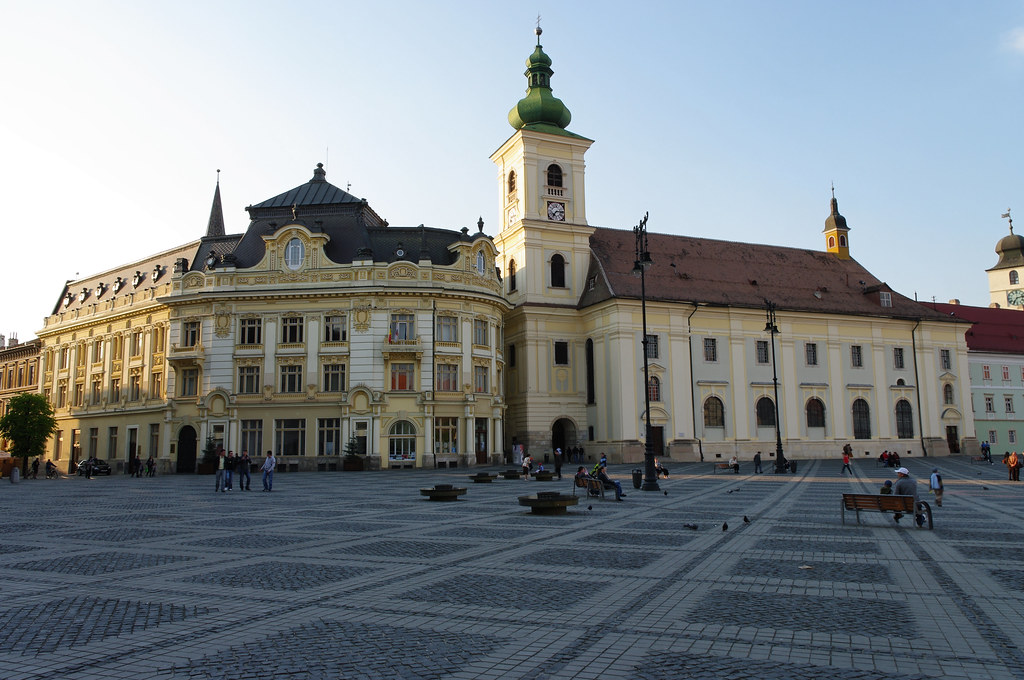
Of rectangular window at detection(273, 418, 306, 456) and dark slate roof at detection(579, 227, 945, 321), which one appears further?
dark slate roof at detection(579, 227, 945, 321)

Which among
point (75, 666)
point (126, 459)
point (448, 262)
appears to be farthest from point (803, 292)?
point (75, 666)

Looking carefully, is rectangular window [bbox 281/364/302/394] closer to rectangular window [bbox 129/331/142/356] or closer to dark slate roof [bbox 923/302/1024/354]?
rectangular window [bbox 129/331/142/356]

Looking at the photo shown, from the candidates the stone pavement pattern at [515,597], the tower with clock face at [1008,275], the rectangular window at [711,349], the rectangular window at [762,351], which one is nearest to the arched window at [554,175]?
the rectangular window at [711,349]

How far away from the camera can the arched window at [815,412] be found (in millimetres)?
63250

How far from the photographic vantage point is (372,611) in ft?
30.2

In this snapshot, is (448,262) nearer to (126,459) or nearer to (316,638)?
(126,459)

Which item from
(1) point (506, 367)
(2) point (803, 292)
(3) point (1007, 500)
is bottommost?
(3) point (1007, 500)

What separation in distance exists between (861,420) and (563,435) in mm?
24371

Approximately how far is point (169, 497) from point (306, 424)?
72.2 ft

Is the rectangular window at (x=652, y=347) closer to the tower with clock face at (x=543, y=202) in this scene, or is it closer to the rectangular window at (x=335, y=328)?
the tower with clock face at (x=543, y=202)

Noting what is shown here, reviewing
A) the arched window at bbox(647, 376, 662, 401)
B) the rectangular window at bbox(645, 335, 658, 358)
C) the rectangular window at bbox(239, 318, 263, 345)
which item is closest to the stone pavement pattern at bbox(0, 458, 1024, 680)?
the rectangular window at bbox(239, 318, 263, 345)

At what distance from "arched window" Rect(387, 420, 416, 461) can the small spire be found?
3067 centimetres

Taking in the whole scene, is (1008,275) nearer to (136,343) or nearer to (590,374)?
(590,374)

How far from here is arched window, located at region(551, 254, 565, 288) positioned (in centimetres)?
6181
